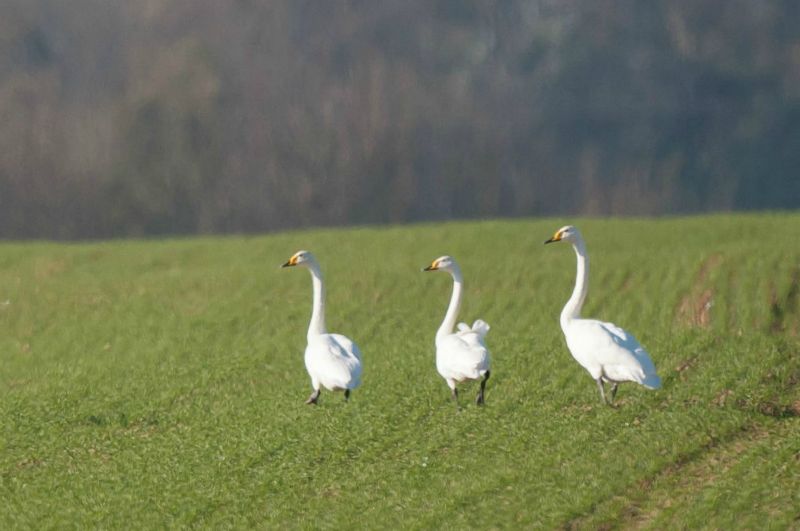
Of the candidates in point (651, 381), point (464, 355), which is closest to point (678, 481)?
point (651, 381)

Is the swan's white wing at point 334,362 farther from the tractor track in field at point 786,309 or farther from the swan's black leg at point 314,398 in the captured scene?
the tractor track in field at point 786,309

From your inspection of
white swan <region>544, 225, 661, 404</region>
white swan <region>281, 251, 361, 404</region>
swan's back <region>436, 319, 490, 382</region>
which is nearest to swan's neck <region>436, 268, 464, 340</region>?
swan's back <region>436, 319, 490, 382</region>

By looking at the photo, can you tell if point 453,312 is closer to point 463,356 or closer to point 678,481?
point 463,356

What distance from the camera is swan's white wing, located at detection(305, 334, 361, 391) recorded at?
16000mm

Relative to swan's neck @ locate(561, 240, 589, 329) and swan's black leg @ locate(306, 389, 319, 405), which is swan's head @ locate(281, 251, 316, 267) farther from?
swan's neck @ locate(561, 240, 589, 329)

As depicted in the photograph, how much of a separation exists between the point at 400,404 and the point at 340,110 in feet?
151

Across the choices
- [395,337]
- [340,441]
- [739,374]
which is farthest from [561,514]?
[395,337]

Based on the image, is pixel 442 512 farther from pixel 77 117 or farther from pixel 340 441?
pixel 77 117

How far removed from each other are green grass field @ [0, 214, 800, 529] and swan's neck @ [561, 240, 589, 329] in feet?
3.08

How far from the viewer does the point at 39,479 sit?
15.6 m

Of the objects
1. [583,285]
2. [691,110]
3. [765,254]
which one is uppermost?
[583,285]

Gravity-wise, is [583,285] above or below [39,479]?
above

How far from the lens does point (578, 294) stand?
55.5 feet

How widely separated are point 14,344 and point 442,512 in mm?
15890
